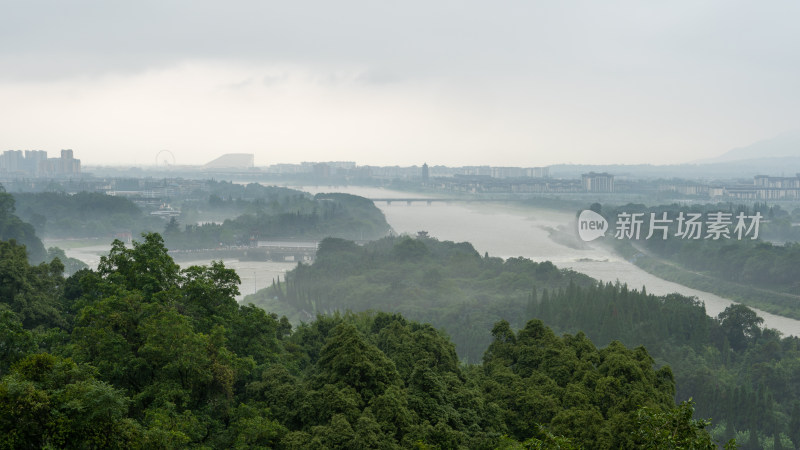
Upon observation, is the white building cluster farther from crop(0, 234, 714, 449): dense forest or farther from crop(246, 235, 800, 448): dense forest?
crop(0, 234, 714, 449): dense forest

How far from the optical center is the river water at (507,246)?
42062 millimetres

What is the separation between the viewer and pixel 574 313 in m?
27.8

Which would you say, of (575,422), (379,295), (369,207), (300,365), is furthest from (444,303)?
(369,207)

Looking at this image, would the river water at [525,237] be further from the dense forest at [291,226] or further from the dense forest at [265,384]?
the dense forest at [265,384]

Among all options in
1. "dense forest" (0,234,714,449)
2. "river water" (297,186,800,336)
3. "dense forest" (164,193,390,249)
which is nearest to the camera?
"dense forest" (0,234,714,449)

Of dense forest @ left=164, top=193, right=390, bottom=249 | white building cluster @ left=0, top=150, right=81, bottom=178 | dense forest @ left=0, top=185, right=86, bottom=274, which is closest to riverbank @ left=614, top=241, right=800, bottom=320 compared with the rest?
dense forest @ left=164, top=193, right=390, bottom=249

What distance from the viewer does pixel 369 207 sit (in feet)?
244

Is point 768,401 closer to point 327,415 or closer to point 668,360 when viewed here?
point 668,360

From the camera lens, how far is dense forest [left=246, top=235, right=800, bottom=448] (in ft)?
67.4

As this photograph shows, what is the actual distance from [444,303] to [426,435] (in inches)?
958

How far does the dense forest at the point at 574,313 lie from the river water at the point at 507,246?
5761mm

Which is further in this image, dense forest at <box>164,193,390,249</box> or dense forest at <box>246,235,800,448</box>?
dense forest at <box>164,193,390,249</box>

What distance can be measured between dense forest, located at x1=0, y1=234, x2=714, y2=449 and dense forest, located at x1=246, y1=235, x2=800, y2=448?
1099 centimetres

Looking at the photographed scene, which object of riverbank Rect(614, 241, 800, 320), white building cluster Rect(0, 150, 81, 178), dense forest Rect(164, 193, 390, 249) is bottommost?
riverbank Rect(614, 241, 800, 320)
